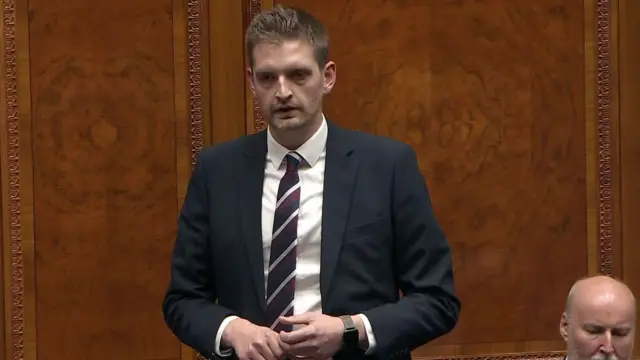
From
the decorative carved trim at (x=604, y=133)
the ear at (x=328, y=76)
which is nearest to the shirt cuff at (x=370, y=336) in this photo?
the ear at (x=328, y=76)

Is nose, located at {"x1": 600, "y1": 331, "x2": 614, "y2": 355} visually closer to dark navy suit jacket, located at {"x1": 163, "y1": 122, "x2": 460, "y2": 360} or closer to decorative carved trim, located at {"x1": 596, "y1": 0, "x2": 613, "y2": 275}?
dark navy suit jacket, located at {"x1": 163, "y1": 122, "x2": 460, "y2": 360}

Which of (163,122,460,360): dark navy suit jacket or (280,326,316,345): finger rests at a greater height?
(163,122,460,360): dark navy suit jacket

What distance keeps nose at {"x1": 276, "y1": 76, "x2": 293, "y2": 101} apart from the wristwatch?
459 millimetres

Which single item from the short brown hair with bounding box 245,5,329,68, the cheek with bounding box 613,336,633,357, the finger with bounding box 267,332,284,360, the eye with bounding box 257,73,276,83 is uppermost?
the short brown hair with bounding box 245,5,329,68

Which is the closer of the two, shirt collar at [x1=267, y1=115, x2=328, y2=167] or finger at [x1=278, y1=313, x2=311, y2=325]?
finger at [x1=278, y1=313, x2=311, y2=325]

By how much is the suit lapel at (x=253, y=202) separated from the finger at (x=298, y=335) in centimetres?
14

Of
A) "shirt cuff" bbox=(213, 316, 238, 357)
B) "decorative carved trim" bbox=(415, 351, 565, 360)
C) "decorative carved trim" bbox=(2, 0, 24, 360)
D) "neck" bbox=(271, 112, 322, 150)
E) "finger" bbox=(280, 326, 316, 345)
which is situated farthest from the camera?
"decorative carved trim" bbox=(415, 351, 565, 360)

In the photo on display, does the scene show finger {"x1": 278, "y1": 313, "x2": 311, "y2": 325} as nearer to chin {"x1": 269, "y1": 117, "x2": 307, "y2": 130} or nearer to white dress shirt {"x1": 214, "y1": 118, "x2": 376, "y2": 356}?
white dress shirt {"x1": 214, "y1": 118, "x2": 376, "y2": 356}

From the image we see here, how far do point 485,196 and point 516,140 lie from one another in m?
0.21

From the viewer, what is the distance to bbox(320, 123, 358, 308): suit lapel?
2.22 metres

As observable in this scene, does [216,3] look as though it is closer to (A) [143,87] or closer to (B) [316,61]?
(A) [143,87]

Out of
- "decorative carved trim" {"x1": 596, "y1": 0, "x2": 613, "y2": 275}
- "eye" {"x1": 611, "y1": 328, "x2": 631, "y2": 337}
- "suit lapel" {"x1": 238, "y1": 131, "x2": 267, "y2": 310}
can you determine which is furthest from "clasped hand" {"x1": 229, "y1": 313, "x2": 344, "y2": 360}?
"decorative carved trim" {"x1": 596, "y1": 0, "x2": 613, "y2": 275}

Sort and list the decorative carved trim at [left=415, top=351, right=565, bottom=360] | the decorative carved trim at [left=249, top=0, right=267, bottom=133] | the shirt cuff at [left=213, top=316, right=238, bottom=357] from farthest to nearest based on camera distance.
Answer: the decorative carved trim at [left=415, top=351, right=565, bottom=360] < the decorative carved trim at [left=249, top=0, right=267, bottom=133] < the shirt cuff at [left=213, top=316, right=238, bottom=357]

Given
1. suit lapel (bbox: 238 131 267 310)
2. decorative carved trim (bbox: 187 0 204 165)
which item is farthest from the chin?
decorative carved trim (bbox: 187 0 204 165)
